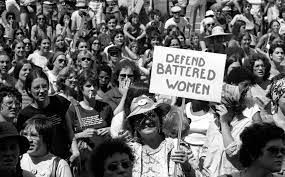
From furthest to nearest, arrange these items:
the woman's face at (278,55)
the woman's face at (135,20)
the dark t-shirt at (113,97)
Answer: the woman's face at (135,20), the woman's face at (278,55), the dark t-shirt at (113,97)

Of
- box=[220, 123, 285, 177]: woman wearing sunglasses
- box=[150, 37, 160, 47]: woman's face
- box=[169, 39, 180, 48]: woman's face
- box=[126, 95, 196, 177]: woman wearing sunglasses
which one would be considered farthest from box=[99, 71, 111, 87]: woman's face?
box=[150, 37, 160, 47]: woman's face

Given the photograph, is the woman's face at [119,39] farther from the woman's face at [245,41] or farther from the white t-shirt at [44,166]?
the white t-shirt at [44,166]

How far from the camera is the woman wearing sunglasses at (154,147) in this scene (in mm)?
6715

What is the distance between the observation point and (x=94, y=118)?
9.19 metres

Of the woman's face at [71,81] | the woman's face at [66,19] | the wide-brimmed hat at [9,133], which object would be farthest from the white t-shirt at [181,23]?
the wide-brimmed hat at [9,133]

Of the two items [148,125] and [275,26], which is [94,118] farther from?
[275,26]

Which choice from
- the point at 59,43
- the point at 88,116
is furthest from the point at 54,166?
the point at 59,43

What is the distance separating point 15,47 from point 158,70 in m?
8.60

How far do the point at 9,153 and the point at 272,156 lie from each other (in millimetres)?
1688

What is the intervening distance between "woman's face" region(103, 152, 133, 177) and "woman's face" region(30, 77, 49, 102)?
97.7 inches

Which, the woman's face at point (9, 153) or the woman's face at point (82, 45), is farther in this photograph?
the woman's face at point (82, 45)

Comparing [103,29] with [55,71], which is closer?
[55,71]

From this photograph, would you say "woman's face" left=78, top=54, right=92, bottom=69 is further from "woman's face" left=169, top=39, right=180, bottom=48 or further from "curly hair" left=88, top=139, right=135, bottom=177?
"curly hair" left=88, top=139, right=135, bottom=177

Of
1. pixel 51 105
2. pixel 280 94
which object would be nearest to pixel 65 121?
pixel 51 105
